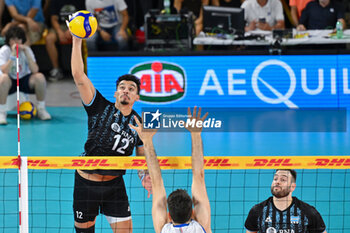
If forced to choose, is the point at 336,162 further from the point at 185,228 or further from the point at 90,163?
the point at 90,163

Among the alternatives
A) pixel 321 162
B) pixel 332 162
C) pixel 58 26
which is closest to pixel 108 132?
pixel 321 162

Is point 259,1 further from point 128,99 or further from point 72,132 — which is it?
point 128,99

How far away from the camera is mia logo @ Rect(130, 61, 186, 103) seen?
1404 cm

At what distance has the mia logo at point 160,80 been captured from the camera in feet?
46.1

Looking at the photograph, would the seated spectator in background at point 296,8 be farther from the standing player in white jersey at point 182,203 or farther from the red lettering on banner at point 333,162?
the standing player in white jersey at point 182,203

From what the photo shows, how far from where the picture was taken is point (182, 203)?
531 cm

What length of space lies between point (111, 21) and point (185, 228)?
11205 millimetres

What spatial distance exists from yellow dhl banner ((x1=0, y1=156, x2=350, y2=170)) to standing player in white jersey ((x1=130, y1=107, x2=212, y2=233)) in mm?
494

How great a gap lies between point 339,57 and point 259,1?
8.85 feet

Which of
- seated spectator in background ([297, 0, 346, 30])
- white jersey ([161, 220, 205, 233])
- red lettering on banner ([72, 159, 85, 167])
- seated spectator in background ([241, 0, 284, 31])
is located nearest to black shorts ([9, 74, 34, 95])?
seated spectator in background ([241, 0, 284, 31])

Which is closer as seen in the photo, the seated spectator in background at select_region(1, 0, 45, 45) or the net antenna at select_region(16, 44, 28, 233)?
the net antenna at select_region(16, 44, 28, 233)

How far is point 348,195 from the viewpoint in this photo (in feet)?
30.1

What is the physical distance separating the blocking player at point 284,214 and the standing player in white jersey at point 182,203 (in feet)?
2.95

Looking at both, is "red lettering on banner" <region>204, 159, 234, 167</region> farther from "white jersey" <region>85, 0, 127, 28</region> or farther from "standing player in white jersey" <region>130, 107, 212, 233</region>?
"white jersey" <region>85, 0, 127, 28</region>
